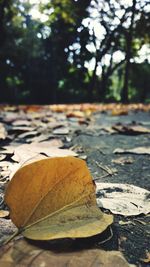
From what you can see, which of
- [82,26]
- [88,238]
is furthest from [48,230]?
[82,26]

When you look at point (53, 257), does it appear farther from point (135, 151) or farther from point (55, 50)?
point (55, 50)

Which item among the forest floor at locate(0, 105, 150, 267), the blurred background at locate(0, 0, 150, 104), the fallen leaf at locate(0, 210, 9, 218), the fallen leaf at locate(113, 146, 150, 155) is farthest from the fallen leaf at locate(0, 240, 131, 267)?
the blurred background at locate(0, 0, 150, 104)

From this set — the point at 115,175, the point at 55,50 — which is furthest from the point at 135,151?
the point at 55,50

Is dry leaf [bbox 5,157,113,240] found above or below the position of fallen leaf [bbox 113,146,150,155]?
above

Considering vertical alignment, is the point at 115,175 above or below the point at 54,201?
below

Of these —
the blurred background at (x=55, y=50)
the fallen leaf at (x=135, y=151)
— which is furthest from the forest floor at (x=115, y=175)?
the blurred background at (x=55, y=50)

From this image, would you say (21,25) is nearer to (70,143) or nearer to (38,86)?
(38,86)

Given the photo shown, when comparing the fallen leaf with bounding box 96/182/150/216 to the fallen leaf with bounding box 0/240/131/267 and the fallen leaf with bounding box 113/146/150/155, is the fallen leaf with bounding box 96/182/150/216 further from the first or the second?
the fallen leaf with bounding box 113/146/150/155
